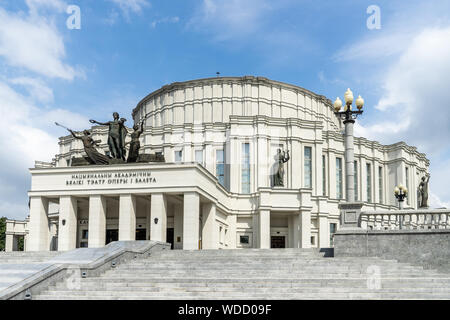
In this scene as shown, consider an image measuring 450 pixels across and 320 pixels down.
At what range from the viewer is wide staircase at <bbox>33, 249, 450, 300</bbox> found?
16453mm

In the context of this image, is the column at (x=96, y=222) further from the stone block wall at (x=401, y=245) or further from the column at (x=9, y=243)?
the column at (x=9, y=243)

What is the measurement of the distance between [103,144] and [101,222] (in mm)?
17057

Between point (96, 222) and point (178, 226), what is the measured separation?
5979mm

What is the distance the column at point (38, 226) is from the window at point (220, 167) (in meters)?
16.3

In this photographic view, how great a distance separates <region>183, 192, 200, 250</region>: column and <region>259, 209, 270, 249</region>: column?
11161mm

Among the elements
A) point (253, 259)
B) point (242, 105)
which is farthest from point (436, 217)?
point (242, 105)

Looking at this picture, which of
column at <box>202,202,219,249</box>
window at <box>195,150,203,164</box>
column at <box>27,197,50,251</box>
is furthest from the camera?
window at <box>195,150,203,164</box>

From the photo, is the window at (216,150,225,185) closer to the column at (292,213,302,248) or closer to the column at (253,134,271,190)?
the column at (253,134,271,190)

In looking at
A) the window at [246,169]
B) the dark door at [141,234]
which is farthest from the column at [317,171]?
the dark door at [141,234]

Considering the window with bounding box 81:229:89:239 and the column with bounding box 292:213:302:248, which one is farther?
the column with bounding box 292:213:302:248

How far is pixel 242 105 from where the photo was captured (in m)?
54.5

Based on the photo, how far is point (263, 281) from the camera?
58.6 ft

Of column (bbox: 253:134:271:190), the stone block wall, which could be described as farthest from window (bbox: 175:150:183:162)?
the stone block wall
